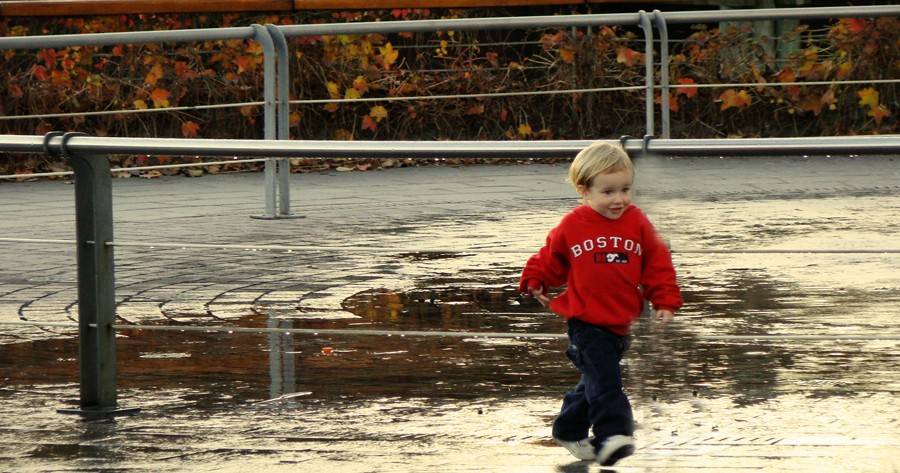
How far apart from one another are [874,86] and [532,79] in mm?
2879

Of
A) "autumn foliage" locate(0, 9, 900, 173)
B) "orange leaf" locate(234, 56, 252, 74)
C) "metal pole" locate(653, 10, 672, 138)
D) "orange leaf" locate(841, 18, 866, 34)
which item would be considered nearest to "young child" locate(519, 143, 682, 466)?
"metal pole" locate(653, 10, 672, 138)

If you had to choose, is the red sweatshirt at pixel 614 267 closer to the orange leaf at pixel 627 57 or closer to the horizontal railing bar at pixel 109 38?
the horizontal railing bar at pixel 109 38

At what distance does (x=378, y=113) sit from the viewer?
587 inches

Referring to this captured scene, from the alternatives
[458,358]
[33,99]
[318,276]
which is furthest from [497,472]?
[33,99]

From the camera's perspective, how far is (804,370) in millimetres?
6602

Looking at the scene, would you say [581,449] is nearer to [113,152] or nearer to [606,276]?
[606,276]

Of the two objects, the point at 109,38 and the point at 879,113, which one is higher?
the point at 109,38

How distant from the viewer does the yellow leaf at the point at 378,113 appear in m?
14.9

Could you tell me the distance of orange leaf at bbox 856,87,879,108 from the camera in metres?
14.6

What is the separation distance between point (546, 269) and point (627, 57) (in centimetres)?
998

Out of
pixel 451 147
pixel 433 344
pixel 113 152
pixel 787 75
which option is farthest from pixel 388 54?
pixel 451 147

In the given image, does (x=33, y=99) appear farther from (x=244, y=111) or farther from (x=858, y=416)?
(x=858, y=416)

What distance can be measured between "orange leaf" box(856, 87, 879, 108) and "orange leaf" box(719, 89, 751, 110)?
96 cm

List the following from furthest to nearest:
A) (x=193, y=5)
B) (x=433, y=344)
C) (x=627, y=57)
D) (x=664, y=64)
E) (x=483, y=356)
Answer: (x=193, y=5) → (x=627, y=57) → (x=664, y=64) → (x=433, y=344) → (x=483, y=356)
